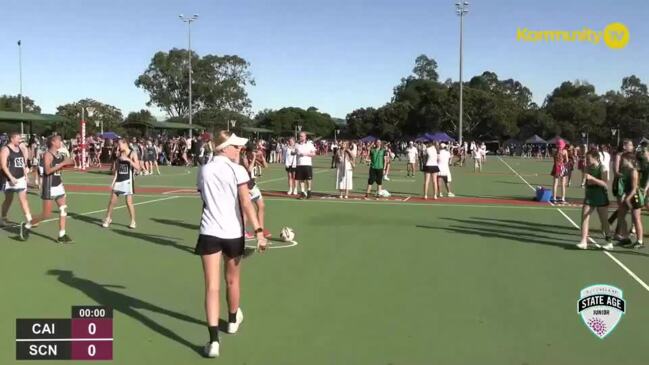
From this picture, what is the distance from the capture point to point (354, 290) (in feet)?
22.1

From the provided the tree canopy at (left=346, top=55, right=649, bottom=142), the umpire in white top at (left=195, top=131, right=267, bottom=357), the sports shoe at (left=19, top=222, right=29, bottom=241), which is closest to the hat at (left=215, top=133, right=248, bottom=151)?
the umpire in white top at (left=195, top=131, right=267, bottom=357)

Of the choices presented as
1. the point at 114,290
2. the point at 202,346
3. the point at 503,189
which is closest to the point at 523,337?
the point at 202,346

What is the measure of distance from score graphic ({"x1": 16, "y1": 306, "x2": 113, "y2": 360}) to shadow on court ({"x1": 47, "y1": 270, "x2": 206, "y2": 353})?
305 mm

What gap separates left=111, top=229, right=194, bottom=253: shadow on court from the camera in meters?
9.32

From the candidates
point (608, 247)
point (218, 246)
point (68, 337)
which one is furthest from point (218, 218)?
point (608, 247)

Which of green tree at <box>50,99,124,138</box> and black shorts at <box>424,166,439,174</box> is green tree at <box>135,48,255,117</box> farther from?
black shorts at <box>424,166,439,174</box>

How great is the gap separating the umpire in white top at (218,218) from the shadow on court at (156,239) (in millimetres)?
4424

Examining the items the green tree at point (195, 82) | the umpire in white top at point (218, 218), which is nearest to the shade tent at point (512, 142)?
the green tree at point (195, 82)

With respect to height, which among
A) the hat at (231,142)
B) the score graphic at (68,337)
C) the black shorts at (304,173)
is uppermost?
the hat at (231,142)

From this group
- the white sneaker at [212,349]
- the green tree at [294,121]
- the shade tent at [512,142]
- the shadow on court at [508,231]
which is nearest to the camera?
the white sneaker at [212,349]

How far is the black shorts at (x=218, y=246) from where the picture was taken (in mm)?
4695

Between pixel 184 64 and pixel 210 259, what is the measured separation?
8764cm

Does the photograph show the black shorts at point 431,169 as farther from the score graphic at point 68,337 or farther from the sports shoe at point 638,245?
the score graphic at point 68,337

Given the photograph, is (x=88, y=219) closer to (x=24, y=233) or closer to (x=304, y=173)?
(x=24, y=233)
